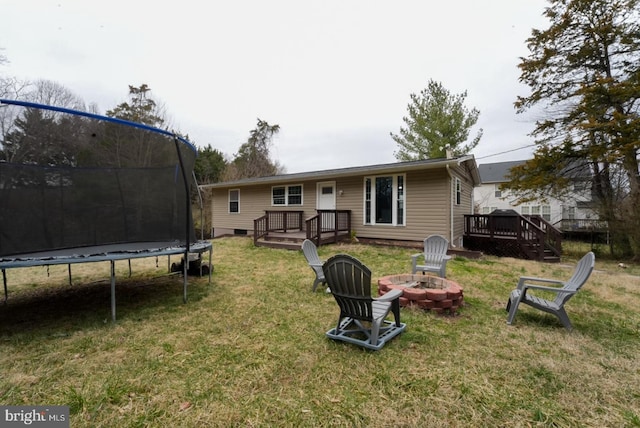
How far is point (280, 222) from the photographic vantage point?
11.8 meters

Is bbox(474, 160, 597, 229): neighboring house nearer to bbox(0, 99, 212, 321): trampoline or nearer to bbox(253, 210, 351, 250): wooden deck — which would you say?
bbox(253, 210, 351, 250): wooden deck

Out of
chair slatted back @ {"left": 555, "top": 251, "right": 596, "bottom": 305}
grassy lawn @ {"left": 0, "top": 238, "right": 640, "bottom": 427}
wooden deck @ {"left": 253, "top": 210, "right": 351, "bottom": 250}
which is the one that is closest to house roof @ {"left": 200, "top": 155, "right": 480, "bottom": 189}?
wooden deck @ {"left": 253, "top": 210, "right": 351, "bottom": 250}

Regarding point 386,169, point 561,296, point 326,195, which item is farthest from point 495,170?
point 561,296

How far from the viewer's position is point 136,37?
9281 millimetres

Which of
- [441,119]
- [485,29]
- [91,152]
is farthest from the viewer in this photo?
[441,119]

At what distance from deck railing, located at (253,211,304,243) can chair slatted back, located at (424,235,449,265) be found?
6.49 meters

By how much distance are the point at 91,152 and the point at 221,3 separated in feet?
20.4

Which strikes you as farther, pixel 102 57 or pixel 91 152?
pixel 102 57

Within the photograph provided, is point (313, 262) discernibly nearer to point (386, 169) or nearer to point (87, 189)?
point (87, 189)

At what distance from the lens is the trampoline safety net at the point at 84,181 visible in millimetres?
3750

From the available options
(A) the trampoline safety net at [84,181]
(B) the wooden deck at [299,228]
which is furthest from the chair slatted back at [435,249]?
(A) the trampoline safety net at [84,181]

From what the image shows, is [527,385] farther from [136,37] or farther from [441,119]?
[441,119]

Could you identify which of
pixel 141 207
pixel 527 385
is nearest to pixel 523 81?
pixel 527 385

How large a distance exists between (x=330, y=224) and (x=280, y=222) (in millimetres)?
2502
